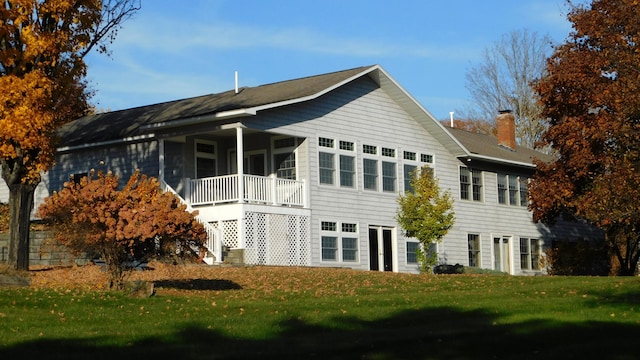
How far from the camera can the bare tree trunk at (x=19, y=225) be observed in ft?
79.3

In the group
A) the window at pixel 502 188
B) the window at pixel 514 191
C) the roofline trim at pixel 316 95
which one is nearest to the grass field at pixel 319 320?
the roofline trim at pixel 316 95

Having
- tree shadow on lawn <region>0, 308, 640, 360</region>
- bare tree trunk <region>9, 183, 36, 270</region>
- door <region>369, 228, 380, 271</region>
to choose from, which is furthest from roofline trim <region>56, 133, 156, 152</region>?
tree shadow on lawn <region>0, 308, 640, 360</region>

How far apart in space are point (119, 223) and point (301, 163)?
1396 centimetres

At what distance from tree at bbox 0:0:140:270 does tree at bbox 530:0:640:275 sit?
13770 mm

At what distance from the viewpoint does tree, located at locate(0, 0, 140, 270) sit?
23.1m

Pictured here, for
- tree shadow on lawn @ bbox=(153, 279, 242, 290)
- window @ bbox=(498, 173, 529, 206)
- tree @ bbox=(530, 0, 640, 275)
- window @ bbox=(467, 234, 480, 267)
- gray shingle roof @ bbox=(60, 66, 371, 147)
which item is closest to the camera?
tree shadow on lawn @ bbox=(153, 279, 242, 290)

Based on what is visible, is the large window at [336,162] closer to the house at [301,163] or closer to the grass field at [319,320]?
the house at [301,163]

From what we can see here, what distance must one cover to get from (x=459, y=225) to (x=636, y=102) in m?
15.8

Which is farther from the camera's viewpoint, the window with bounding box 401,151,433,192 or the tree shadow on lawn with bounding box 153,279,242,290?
the window with bounding box 401,151,433,192

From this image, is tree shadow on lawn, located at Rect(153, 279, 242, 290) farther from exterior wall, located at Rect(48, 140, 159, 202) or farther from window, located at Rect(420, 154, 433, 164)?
window, located at Rect(420, 154, 433, 164)

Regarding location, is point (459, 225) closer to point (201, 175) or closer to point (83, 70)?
point (201, 175)

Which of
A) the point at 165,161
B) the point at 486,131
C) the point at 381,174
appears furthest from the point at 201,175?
the point at 486,131

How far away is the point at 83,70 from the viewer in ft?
81.6

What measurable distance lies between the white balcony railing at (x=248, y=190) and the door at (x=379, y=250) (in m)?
3.89
